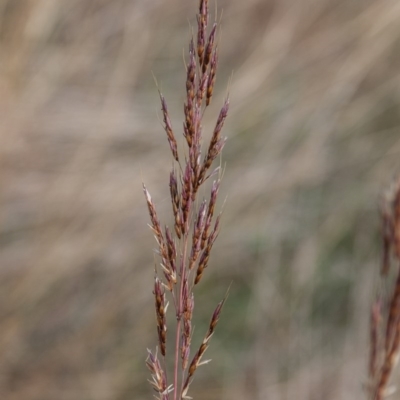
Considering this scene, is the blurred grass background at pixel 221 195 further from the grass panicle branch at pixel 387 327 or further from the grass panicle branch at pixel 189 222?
the grass panicle branch at pixel 189 222

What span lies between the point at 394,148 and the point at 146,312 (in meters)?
1.22

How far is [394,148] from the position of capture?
9.20ft

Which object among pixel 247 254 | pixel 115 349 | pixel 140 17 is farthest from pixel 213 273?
pixel 140 17

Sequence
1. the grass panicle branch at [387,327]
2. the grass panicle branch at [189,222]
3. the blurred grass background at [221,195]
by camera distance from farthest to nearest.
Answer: the blurred grass background at [221,195] → the grass panicle branch at [387,327] → the grass panicle branch at [189,222]

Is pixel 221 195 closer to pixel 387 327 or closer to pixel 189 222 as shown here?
pixel 387 327

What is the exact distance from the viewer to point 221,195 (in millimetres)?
2715

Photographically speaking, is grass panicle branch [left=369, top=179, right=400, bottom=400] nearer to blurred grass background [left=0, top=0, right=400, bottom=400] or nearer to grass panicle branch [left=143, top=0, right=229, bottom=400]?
grass panicle branch [left=143, top=0, right=229, bottom=400]

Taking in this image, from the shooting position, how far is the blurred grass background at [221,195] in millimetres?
2469

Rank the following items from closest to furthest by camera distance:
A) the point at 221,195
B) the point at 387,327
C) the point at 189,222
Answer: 1. the point at 189,222
2. the point at 387,327
3. the point at 221,195

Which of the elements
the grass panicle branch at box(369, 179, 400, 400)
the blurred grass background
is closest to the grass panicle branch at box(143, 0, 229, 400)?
the grass panicle branch at box(369, 179, 400, 400)

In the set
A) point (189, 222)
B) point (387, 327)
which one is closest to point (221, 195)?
point (387, 327)

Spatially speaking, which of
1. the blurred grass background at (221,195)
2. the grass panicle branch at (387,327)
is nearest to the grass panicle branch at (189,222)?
the grass panicle branch at (387,327)

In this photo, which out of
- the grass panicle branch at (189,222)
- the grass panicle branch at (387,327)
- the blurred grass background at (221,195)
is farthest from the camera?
the blurred grass background at (221,195)

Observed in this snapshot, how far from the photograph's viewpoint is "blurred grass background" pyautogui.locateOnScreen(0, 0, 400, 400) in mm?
2469
